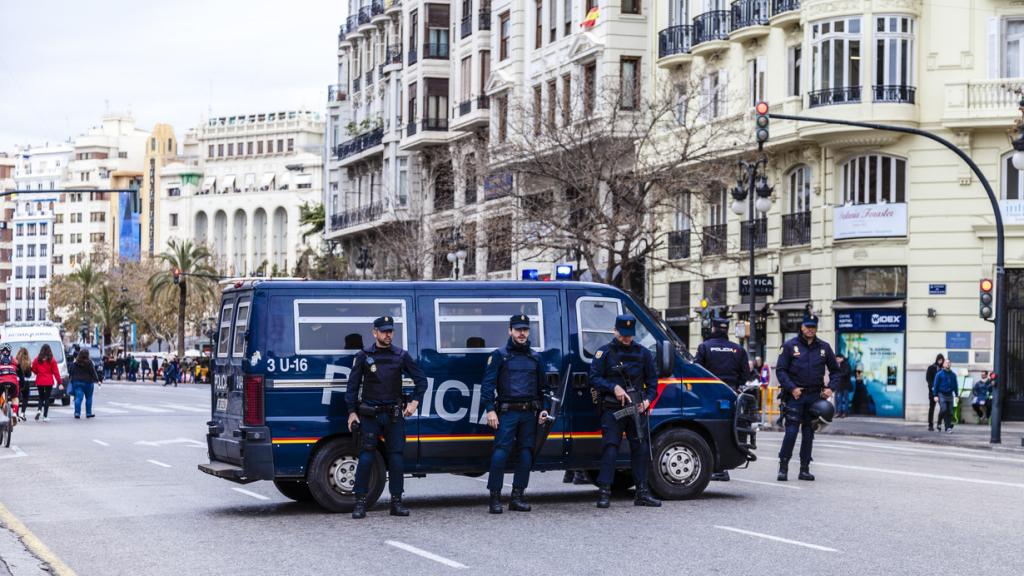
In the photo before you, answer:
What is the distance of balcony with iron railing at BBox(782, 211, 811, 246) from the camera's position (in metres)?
44.1

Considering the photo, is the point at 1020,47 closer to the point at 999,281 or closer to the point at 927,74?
the point at 927,74

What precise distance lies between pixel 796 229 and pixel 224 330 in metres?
29.6

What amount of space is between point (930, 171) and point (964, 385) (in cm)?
520

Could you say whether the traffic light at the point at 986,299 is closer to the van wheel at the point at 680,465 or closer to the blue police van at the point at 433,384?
the blue police van at the point at 433,384

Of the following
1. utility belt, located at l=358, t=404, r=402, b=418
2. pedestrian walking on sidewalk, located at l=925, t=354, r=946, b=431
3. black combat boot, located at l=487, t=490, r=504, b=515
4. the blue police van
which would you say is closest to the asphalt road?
black combat boot, located at l=487, t=490, r=504, b=515

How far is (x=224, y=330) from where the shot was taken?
16828mm

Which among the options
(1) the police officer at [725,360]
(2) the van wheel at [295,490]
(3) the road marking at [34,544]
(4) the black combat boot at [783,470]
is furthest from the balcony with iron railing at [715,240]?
(3) the road marking at [34,544]

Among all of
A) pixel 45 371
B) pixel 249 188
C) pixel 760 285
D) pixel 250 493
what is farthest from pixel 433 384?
pixel 249 188

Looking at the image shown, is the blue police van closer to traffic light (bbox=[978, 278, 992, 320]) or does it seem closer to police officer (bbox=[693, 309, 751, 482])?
police officer (bbox=[693, 309, 751, 482])

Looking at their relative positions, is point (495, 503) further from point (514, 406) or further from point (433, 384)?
point (433, 384)

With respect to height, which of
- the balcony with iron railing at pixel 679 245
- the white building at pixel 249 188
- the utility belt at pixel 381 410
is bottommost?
the utility belt at pixel 381 410

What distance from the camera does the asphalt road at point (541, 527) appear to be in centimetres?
1238

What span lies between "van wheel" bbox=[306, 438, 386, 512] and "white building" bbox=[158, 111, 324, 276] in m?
168

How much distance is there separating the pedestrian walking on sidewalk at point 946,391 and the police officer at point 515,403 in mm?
21669
